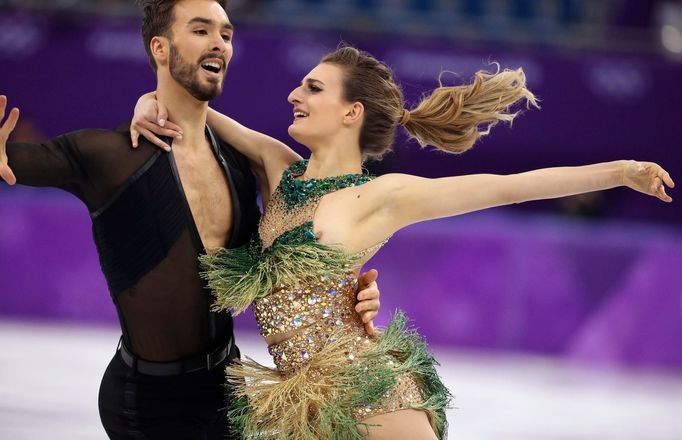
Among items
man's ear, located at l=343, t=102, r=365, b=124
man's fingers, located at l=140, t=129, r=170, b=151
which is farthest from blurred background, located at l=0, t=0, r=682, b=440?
man's fingers, located at l=140, t=129, r=170, b=151

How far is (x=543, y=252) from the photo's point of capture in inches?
321

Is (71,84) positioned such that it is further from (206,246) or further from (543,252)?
(206,246)

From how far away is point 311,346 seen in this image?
332 cm

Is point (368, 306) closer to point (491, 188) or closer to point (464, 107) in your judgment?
point (491, 188)

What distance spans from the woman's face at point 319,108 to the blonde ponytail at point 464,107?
1.02 ft

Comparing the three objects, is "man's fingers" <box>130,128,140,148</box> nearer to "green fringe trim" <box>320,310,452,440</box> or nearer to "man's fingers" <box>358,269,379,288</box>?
"man's fingers" <box>358,269,379,288</box>

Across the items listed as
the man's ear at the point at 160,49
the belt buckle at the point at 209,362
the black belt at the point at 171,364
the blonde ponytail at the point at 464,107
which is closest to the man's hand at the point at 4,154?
the man's ear at the point at 160,49

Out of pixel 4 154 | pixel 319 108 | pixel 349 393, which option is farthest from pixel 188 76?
pixel 349 393

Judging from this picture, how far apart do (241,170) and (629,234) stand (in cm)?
535

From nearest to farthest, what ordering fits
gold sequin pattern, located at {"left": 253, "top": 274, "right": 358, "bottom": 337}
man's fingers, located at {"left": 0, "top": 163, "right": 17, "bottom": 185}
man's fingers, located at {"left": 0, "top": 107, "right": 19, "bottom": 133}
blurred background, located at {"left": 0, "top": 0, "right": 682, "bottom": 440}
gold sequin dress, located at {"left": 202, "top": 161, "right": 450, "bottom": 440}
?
man's fingers, located at {"left": 0, "top": 107, "right": 19, "bottom": 133}, man's fingers, located at {"left": 0, "top": 163, "right": 17, "bottom": 185}, gold sequin dress, located at {"left": 202, "top": 161, "right": 450, "bottom": 440}, gold sequin pattern, located at {"left": 253, "top": 274, "right": 358, "bottom": 337}, blurred background, located at {"left": 0, "top": 0, "right": 682, "bottom": 440}

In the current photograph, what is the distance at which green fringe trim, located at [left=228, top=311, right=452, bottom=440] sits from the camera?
317 centimetres

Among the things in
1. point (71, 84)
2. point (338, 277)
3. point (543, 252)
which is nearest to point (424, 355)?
point (338, 277)

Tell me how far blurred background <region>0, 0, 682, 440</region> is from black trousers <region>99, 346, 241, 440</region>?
1.71m

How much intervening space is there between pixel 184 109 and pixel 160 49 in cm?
23
